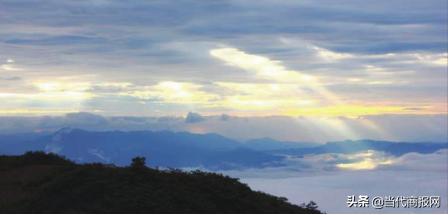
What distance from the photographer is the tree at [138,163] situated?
34531 mm

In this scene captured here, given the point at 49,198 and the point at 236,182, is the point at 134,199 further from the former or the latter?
the point at 236,182

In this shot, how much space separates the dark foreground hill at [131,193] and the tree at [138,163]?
1.6 inches

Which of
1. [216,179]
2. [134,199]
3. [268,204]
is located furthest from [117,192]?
[268,204]

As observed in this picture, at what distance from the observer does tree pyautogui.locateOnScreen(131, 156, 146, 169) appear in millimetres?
34531

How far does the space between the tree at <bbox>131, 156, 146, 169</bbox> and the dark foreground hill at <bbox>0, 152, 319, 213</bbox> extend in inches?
1.6

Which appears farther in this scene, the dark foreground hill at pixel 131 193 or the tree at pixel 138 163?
the tree at pixel 138 163

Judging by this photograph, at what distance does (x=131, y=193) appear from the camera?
30609 millimetres

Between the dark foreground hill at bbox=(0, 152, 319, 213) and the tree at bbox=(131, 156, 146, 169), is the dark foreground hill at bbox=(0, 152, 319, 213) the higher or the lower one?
the lower one

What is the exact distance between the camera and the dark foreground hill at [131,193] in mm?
29984

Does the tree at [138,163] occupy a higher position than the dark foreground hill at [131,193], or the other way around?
the tree at [138,163]

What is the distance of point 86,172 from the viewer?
34.1 m

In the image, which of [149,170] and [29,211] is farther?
[149,170]

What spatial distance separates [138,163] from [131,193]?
4306 mm

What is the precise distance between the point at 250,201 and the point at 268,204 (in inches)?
55.7
